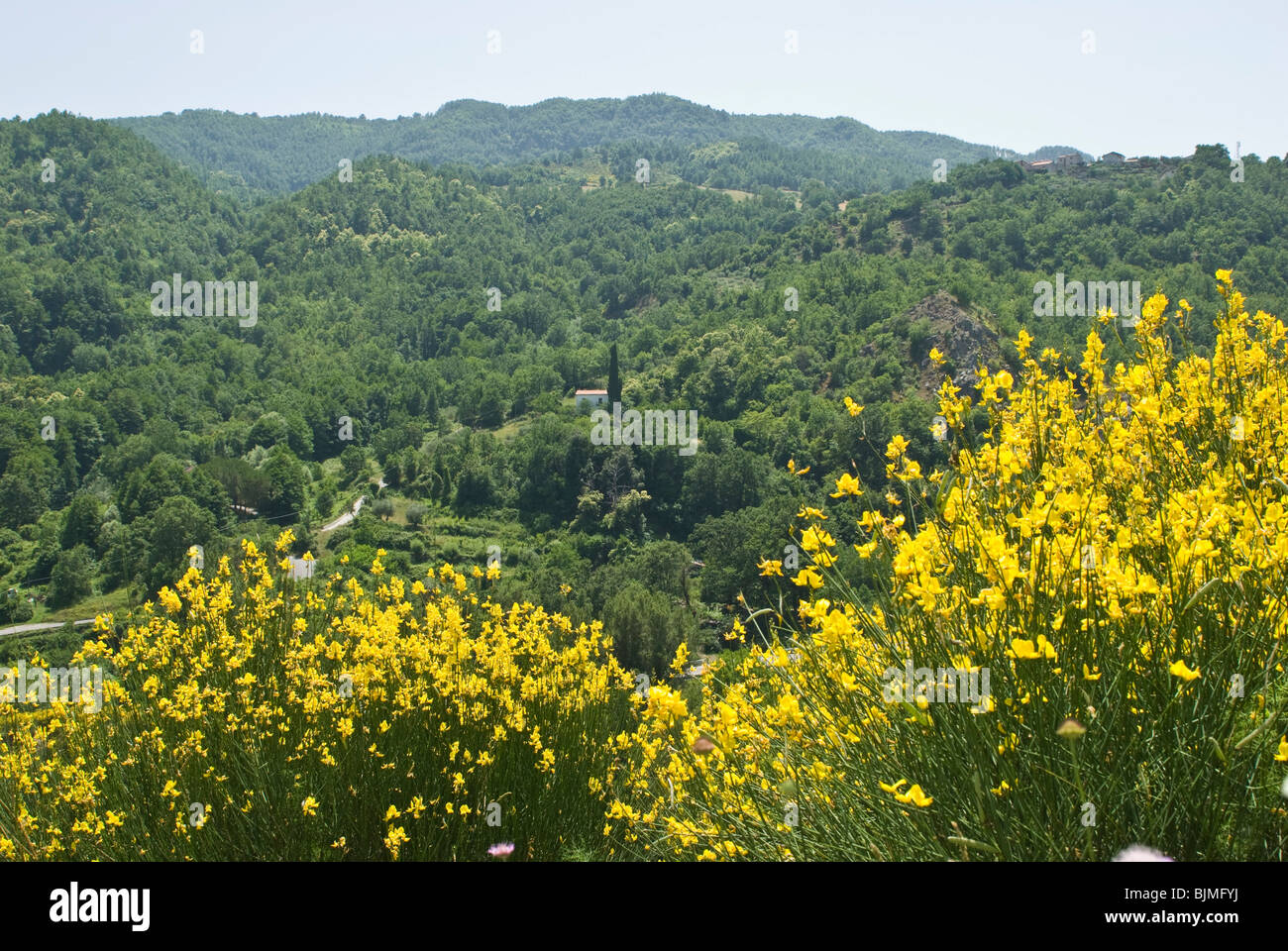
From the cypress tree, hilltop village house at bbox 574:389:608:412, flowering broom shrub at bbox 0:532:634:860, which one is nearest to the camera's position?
flowering broom shrub at bbox 0:532:634:860

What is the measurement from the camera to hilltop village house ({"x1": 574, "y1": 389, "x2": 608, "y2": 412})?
86.8 m

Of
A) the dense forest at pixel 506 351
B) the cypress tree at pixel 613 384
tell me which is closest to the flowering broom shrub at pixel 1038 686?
the dense forest at pixel 506 351

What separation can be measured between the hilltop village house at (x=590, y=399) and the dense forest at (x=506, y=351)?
140 cm

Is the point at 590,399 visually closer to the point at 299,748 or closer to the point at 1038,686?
the point at 299,748

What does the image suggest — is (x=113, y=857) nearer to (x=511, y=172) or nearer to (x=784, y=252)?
(x=784, y=252)

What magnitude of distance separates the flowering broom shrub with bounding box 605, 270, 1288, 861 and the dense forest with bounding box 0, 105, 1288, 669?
1099 inches

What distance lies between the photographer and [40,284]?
365 feet

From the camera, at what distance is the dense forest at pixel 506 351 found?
5878 centimetres

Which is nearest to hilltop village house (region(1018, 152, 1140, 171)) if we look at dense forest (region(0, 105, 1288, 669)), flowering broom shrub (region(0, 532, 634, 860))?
dense forest (region(0, 105, 1288, 669))

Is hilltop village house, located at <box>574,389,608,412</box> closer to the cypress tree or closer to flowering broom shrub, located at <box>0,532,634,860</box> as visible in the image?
the cypress tree

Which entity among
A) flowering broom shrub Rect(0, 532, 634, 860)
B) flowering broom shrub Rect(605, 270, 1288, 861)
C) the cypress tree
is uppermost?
the cypress tree

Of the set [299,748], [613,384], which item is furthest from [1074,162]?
[299,748]

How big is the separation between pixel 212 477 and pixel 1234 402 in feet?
253

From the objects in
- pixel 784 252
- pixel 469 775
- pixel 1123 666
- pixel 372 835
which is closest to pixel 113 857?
pixel 372 835
